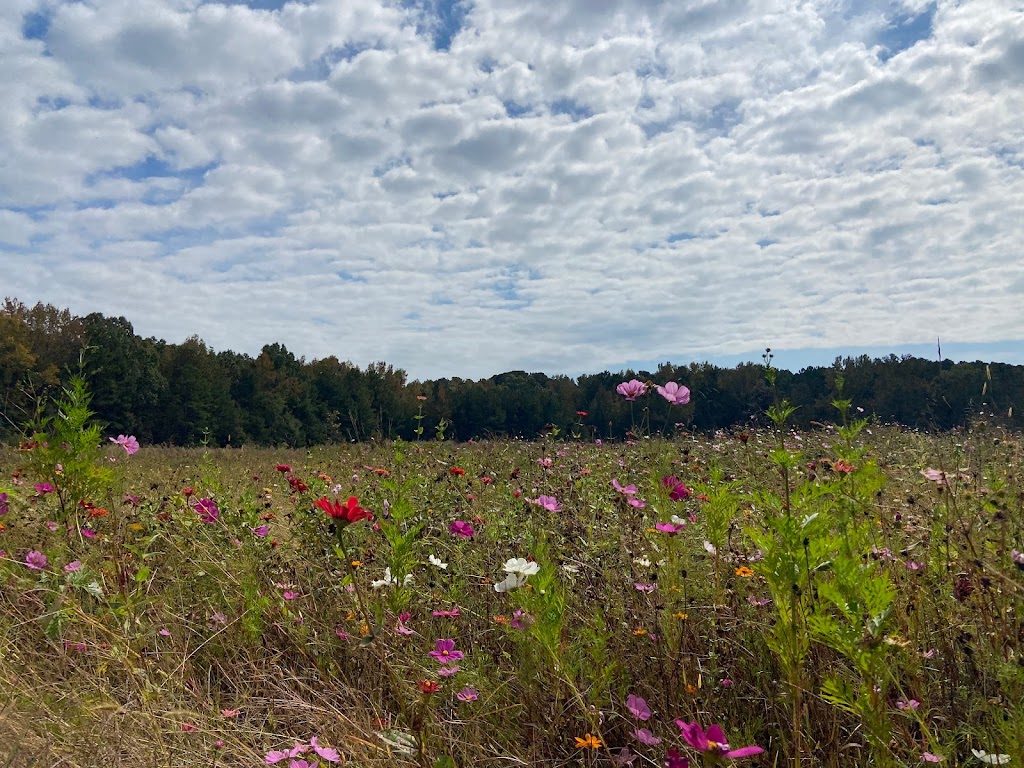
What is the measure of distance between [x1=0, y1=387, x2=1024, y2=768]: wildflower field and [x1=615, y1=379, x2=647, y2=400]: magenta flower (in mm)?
443

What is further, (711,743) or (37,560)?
(37,560)

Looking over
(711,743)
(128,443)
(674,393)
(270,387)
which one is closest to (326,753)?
(711,743)

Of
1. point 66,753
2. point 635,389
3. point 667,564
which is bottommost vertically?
point 66,753

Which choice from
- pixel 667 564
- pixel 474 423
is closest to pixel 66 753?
pixel 667 564

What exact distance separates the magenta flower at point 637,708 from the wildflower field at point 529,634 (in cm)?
6

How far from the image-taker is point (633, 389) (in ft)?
9.37

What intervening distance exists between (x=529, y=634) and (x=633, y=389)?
1.27 metres

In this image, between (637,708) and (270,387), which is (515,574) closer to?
(637,708)

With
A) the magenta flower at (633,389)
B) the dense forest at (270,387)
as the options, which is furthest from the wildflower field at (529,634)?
the dense forest at (270,387)

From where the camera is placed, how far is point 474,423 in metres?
26.5

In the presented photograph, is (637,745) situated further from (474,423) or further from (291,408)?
(291,408)

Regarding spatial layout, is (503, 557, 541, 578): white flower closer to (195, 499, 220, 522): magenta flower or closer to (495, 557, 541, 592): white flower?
(495, 557, 541, 592): white flower

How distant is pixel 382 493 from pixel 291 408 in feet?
86.1

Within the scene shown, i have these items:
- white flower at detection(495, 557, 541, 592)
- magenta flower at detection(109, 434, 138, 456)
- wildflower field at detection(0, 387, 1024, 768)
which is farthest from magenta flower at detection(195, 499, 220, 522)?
white flower at detection(495, 557, 541, 592)
